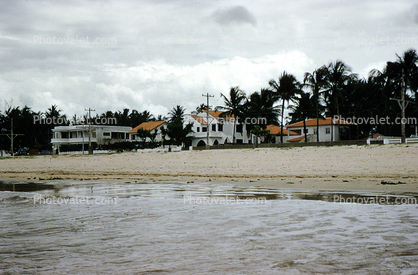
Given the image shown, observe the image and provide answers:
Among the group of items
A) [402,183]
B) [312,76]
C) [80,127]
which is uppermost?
[312,76]

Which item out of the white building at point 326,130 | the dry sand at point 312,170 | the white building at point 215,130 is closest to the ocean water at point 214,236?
the dry sand at point 312,170

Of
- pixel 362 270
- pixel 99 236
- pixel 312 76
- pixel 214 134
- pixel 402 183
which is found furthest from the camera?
pixel 214 134

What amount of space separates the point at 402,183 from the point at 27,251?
530 inches

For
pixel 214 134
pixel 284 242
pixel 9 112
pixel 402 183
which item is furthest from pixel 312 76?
pixel 9 112

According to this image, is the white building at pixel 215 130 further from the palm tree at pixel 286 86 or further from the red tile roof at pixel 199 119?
the palm tree at pixel 286 86

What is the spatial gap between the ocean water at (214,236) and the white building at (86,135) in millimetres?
62652

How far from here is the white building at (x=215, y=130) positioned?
6512 centimetres

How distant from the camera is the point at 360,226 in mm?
7047

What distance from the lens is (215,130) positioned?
217ft

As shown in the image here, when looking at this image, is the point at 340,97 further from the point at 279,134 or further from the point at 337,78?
the point at 279,134

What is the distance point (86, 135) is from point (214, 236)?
70.5 m

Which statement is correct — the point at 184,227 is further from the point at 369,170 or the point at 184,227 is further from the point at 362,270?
the point at 369,170

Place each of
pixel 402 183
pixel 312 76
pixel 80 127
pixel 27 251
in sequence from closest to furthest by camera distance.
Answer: pixel 27 251 → pixel 402 183 → pixel 312 76 → pixel 80 127

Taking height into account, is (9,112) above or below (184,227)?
above
